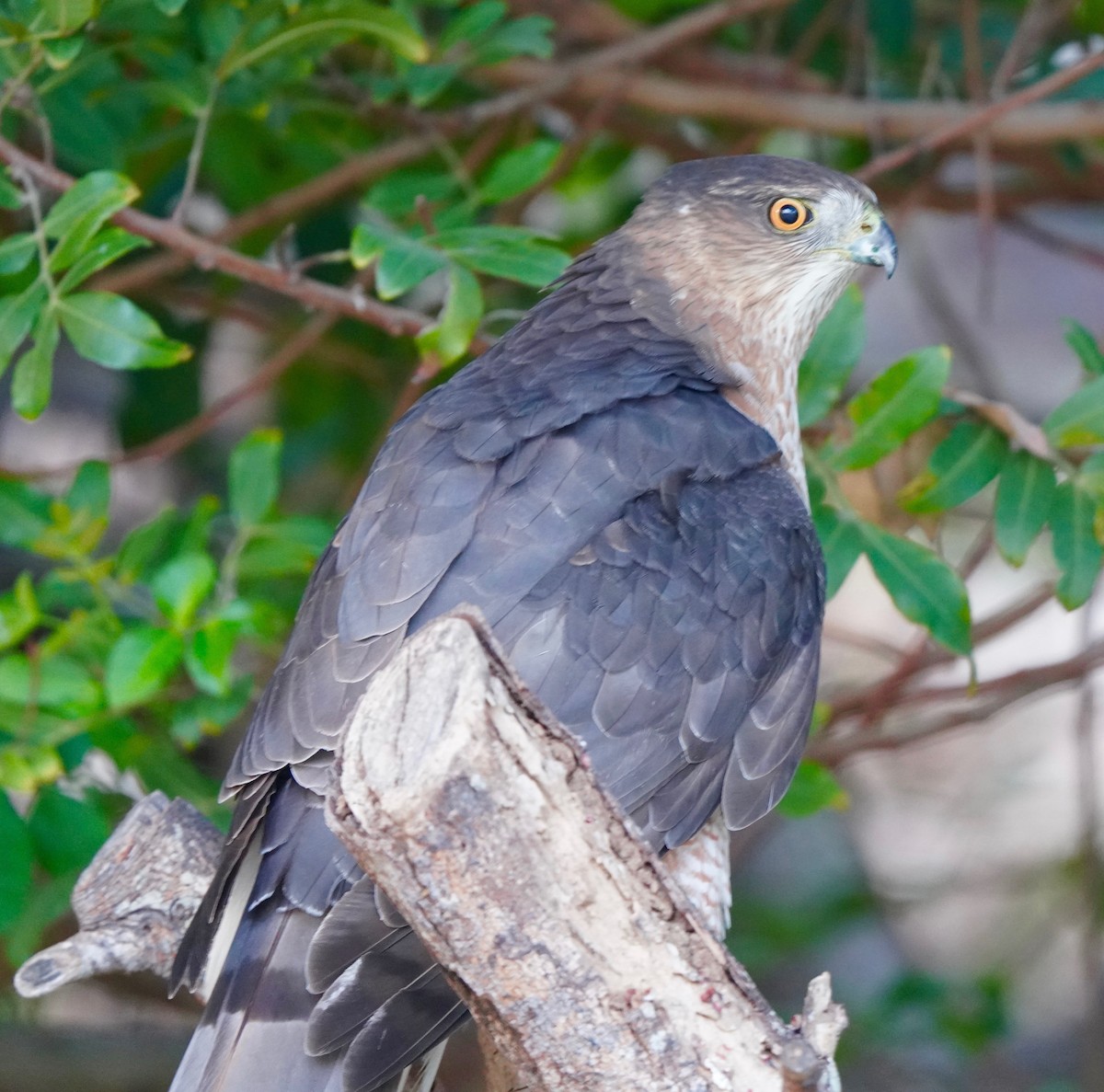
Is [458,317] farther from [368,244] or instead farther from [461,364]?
[461,364]

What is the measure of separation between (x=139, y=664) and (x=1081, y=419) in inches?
80.0

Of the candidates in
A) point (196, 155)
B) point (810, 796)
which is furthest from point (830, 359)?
point (196, 155)

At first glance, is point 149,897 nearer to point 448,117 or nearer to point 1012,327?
point 448,117

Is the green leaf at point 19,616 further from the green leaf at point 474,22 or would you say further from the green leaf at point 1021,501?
the green leaf at point 1021,501

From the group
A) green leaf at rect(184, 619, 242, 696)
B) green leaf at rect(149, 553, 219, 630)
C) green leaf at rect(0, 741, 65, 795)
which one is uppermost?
green leaf at rect(149, 553, 219, 630)

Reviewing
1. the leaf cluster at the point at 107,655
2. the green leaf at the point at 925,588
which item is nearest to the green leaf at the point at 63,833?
the leaf cluster at the point at 107,655

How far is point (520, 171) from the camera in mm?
3582

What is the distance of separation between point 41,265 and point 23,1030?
3020 mm

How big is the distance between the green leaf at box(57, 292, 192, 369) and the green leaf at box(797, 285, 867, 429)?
1.39 m

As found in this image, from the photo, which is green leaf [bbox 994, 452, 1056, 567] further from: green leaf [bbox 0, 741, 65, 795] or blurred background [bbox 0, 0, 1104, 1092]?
green leaf [bbox 0, 741, 65, 795]

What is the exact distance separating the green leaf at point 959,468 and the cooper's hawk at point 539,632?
12.3 inches

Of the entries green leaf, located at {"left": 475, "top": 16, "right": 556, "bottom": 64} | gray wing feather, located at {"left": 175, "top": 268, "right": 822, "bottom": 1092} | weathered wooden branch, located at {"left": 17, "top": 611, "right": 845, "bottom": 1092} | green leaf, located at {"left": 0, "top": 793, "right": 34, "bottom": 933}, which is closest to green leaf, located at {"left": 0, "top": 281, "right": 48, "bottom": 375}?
gray wing feather, located at {"left": 175, "top": 268, "right": 822, "bottom": 1092}

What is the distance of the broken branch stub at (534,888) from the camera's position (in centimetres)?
173

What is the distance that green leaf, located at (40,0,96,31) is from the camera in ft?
9.40
